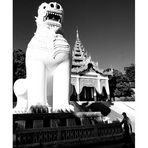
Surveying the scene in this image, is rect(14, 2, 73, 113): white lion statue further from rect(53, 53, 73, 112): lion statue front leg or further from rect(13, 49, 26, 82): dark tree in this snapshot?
rect(13, 49, 26, 82): dark tree

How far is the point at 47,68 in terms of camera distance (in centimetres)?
304

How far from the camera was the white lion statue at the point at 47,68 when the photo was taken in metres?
2.89

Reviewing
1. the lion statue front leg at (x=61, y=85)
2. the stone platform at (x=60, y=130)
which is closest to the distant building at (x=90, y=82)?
the lion statue front leg at (x=61, y=85)

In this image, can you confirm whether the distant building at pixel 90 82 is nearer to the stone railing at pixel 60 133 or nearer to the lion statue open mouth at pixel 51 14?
the lion statue open mouth at pixel 51 14

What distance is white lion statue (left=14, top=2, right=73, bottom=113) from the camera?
289cm

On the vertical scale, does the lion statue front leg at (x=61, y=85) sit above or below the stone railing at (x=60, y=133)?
above

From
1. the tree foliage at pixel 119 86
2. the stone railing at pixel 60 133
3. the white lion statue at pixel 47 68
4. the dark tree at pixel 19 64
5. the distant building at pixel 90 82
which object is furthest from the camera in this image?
the tree foliage at pixel 119 86

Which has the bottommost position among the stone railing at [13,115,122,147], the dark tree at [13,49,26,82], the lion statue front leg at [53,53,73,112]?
the stone railing at [13,115,122,147]

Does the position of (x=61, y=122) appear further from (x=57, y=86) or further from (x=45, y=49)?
(x=45, y=49)

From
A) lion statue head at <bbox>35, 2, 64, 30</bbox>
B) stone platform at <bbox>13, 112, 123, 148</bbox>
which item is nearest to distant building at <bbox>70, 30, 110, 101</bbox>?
lion statue head at <bbox>35, 2, 64, 30</bbox>

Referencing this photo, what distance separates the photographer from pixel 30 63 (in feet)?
9.85
